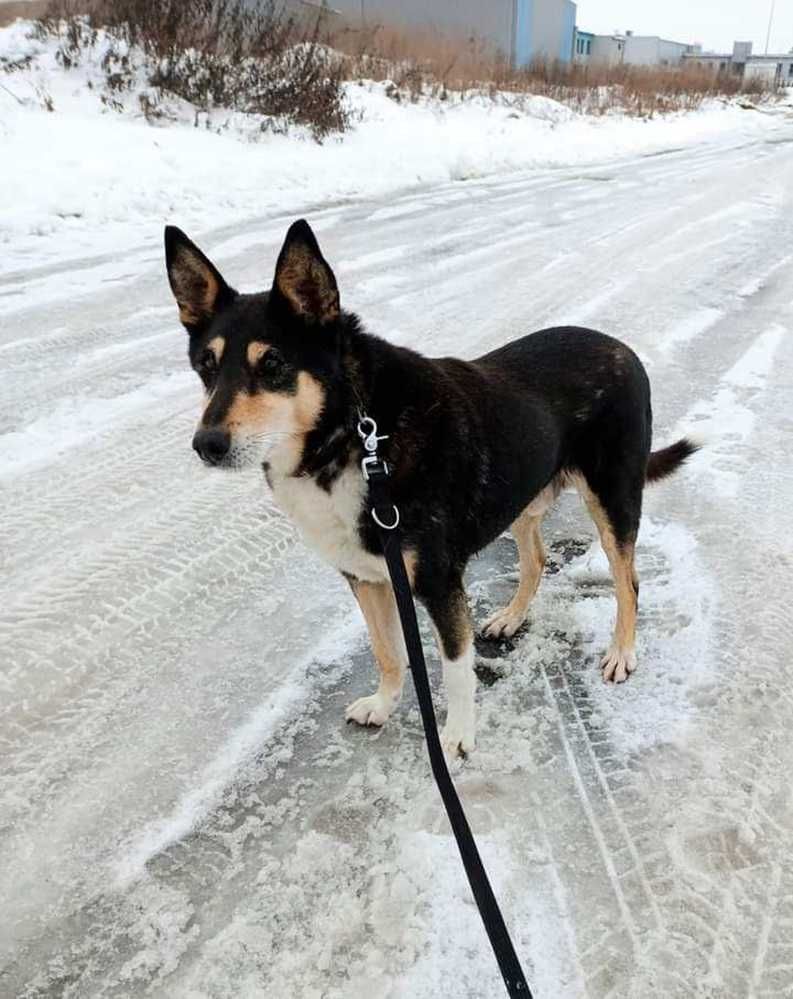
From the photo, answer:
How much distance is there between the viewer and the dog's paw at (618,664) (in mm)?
2756

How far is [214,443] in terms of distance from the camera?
6.63ft

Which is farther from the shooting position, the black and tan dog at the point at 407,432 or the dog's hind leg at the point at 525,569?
the dog's hind leg at the point at 525,569

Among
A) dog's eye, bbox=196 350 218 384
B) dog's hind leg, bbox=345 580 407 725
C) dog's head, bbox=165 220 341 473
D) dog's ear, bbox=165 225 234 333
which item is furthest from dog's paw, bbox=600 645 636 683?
dog's ear, bbox=165 225 234 333

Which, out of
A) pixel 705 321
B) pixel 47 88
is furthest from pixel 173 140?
pixel 705 321

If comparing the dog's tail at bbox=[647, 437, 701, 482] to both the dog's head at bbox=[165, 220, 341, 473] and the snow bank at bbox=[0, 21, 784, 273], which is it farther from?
the snow bank at bbox=[0, 21, 784, 273]

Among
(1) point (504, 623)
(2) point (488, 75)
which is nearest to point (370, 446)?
(1) point (504, 623)

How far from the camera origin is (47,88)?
1218cm

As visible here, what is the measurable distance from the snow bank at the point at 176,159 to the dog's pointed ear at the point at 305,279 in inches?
232

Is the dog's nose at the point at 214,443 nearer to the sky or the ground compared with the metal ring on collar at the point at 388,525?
nearer to the sky

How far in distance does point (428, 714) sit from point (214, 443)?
2.80ft

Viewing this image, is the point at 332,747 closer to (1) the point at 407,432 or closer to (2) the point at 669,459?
(1) the point at 407,432

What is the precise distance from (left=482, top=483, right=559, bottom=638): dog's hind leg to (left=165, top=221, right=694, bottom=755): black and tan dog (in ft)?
0.57

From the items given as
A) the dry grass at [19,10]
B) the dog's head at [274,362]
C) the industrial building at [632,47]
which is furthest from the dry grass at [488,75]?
the industrial building at [632,47]

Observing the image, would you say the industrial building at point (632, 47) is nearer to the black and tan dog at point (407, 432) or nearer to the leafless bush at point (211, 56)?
the leafless bush at point (211, 56)
